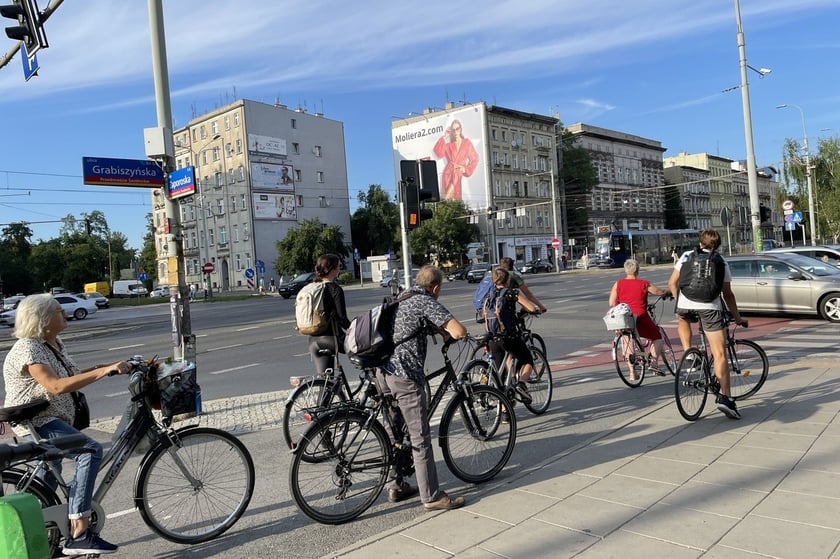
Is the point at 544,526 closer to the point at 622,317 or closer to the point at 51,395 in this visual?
the point at 51,395

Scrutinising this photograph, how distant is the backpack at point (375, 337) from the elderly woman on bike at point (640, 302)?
470 cm

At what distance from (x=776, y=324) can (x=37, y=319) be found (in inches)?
564

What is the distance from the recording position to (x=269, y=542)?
4039 millimetres

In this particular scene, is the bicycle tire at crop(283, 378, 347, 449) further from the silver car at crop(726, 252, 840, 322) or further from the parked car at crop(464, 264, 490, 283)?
the parked car at crop(464, 264, 490, 283)

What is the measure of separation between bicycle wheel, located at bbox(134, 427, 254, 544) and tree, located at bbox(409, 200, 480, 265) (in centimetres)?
6250

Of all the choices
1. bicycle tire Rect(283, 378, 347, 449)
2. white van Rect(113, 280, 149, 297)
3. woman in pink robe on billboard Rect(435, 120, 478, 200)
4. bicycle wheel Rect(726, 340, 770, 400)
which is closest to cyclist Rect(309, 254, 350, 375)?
bicycle tire Rect(283, 378, 347, 449)

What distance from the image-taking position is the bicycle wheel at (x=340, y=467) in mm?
4145

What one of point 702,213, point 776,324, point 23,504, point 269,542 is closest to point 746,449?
point 269,542

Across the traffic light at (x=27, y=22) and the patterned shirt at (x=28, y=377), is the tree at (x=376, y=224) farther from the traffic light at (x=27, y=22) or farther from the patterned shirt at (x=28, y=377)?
the patterned shirt at (x=28, y=377)

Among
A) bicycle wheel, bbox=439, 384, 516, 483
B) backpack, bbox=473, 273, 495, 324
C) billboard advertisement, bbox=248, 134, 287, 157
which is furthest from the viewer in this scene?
billboard advertisement, bbox=248, 134, 287, 157

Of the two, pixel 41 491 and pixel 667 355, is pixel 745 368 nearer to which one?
pixel 667 355

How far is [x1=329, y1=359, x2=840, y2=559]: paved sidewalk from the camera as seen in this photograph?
11.6 ft

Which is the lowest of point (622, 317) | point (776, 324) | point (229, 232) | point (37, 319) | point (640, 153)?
point (776, 324)

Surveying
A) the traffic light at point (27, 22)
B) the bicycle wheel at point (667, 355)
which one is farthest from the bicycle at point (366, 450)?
the traffic light at point (27, 22)
